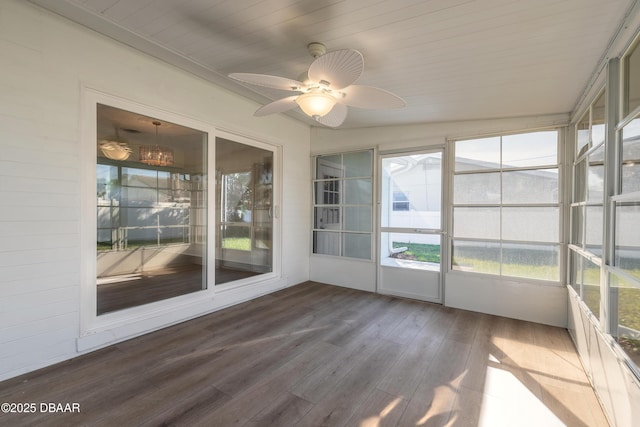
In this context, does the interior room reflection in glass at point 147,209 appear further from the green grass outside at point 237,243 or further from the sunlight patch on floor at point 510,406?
the sunlight patch on floor at point 510,406

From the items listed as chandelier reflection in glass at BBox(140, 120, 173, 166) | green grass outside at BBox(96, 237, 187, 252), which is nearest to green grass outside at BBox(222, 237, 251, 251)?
green grass outside at BBox(96, 237, 187, 252)

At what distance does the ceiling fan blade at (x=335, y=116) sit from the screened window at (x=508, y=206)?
1904 millimetres

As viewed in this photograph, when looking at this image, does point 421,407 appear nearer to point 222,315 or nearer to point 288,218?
point 222,315

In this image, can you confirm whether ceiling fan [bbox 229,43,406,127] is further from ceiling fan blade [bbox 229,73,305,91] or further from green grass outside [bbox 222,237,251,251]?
green grass outside [bbox 222,237,251,251]

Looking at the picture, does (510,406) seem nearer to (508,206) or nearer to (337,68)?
(508,206)

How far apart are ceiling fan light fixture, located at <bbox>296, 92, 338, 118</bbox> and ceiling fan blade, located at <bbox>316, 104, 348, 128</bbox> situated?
17cm

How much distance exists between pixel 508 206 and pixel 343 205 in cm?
223

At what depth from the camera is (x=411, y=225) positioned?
3996 mm

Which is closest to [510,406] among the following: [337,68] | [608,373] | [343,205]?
[608,373]

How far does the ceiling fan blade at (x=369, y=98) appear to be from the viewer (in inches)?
80.6

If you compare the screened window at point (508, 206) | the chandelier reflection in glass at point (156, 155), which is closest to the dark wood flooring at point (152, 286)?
the chandelier reflection in glass at point (156, 155)

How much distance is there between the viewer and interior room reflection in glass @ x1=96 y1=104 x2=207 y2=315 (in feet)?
8.32

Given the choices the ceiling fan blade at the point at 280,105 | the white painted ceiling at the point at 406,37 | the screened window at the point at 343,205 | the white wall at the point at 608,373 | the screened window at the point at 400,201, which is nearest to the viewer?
the white wall at the point at 608,373

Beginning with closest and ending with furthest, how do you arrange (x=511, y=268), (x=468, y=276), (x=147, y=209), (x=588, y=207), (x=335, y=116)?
(x=588, y=207) → (x=335, y=116) → (x=147, y=209) → (x=511, y=268) → (x=468, y=276)
